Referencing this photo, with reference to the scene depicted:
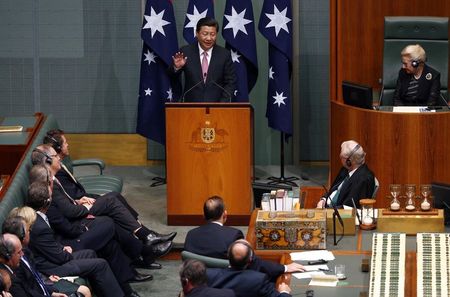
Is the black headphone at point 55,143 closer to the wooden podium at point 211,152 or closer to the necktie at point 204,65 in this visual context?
the wooden podium at point 211,152

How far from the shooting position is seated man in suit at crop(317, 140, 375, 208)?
28.9ft

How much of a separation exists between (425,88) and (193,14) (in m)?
2.25

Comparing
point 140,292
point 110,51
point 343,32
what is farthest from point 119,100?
point 140,292

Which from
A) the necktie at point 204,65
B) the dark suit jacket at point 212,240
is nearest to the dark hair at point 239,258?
the dark suit jacket at point 212,240

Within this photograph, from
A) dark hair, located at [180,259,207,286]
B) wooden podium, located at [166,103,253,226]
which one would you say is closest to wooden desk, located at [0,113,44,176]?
wooden podium, located at [166,103,253,226]

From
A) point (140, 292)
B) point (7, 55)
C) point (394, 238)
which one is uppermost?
point (7, 55)

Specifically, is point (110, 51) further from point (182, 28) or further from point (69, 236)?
point (69, 236)

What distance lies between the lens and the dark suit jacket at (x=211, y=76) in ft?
34.6

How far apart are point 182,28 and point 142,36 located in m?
0.84

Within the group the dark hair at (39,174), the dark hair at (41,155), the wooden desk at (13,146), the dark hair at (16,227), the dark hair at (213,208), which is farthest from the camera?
the wooden desk at (13,146)

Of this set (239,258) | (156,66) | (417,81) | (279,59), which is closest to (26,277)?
(239,258)

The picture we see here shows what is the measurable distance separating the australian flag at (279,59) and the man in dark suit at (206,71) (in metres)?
1.07

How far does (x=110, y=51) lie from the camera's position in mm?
12500

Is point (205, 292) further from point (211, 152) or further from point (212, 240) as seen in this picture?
point (211, 152)
